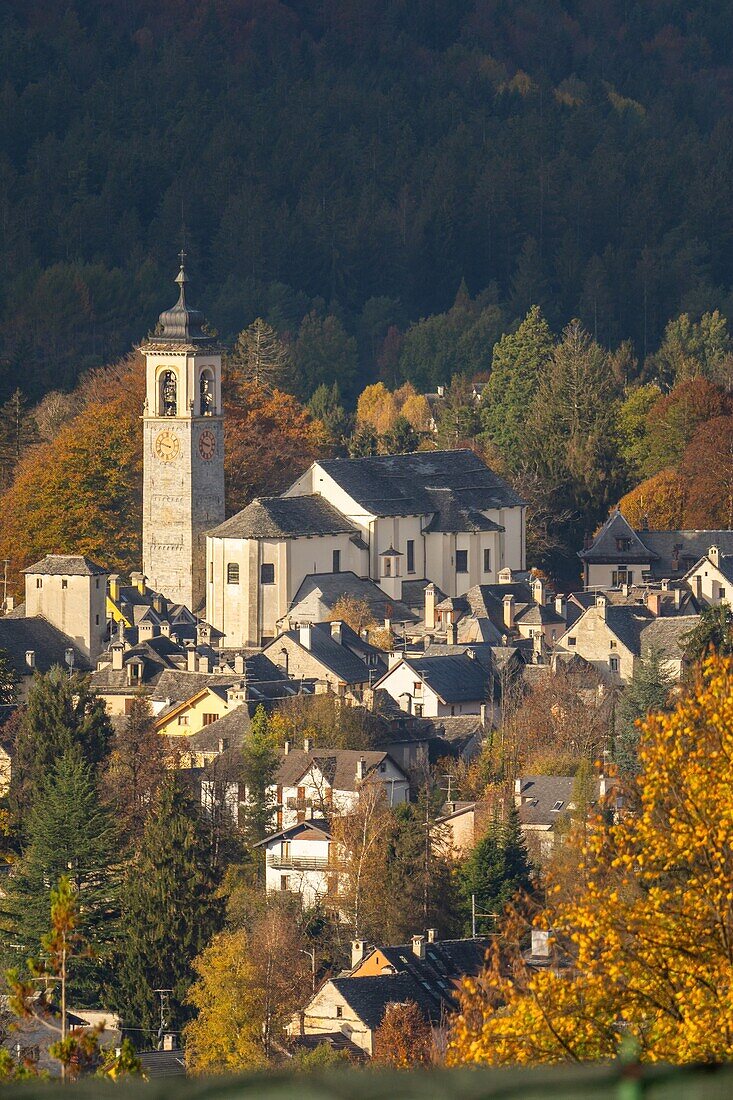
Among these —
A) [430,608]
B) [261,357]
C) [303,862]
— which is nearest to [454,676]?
[430,608]

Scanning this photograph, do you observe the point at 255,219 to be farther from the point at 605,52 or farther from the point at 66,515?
the point at 66,515

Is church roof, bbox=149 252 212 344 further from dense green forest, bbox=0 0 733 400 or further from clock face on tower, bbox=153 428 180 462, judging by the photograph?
dense green forest, bbox=0 0 733 400

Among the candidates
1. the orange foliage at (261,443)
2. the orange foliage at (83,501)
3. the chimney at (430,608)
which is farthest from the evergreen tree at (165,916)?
the orange foliage at (261,443)

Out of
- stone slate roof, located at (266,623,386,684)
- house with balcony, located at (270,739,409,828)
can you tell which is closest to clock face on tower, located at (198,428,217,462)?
stone slate roof, located at (266,623,386,684)

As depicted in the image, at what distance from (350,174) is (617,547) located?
81033mm

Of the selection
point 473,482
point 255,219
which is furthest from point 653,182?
Result: point 473,482

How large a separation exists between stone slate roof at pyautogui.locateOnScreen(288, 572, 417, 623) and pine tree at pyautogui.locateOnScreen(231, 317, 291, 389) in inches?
1316

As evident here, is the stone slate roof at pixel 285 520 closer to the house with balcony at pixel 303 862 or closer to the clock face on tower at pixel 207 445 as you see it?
the clock face on tower at pixel 207 445

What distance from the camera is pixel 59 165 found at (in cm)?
15750

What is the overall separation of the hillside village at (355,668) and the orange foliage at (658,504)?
351cm

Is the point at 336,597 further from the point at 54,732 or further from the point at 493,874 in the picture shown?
the point at 493,874

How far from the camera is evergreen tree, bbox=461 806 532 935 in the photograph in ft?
175

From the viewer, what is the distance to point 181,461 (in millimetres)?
89062

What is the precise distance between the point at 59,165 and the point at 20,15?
21823 mm
